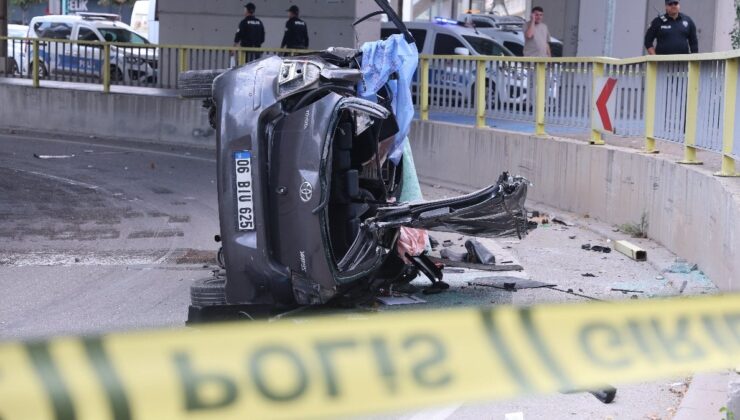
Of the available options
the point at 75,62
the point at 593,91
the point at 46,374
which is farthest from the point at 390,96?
the point at 75,62

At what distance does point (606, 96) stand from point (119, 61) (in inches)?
463

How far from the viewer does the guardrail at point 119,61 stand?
67.8 ft

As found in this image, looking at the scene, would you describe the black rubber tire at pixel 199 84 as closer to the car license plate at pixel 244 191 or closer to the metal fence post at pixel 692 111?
the car license plate at pixel 244 191

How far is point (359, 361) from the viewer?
2.69 metres

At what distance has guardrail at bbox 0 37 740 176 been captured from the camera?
364 inches

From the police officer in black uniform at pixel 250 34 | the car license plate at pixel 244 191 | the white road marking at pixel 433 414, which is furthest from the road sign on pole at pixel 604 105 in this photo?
the police officer in black uniform at pixel 250 34

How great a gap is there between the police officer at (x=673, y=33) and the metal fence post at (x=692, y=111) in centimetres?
475

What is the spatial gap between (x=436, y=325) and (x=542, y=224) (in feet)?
30.4

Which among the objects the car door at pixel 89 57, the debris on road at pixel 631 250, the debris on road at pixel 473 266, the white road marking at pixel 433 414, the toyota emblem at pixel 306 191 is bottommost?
the white road marking at pixel 433 414

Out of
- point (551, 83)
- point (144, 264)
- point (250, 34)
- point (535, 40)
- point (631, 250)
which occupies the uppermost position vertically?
point (250, 34)

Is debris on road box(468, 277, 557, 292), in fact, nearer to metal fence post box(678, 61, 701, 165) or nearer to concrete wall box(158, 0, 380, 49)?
metal fence post box(678, 61, 701, 165)

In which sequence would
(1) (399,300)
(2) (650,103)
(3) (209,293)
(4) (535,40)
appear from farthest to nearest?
(4) (535,40), (2) (650,103), (1) (399,300), (3) (209,293)

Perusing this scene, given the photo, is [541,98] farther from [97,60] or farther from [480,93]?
[97,60]

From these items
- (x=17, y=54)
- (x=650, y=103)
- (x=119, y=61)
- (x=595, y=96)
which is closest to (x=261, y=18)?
(x=119, y=61)
